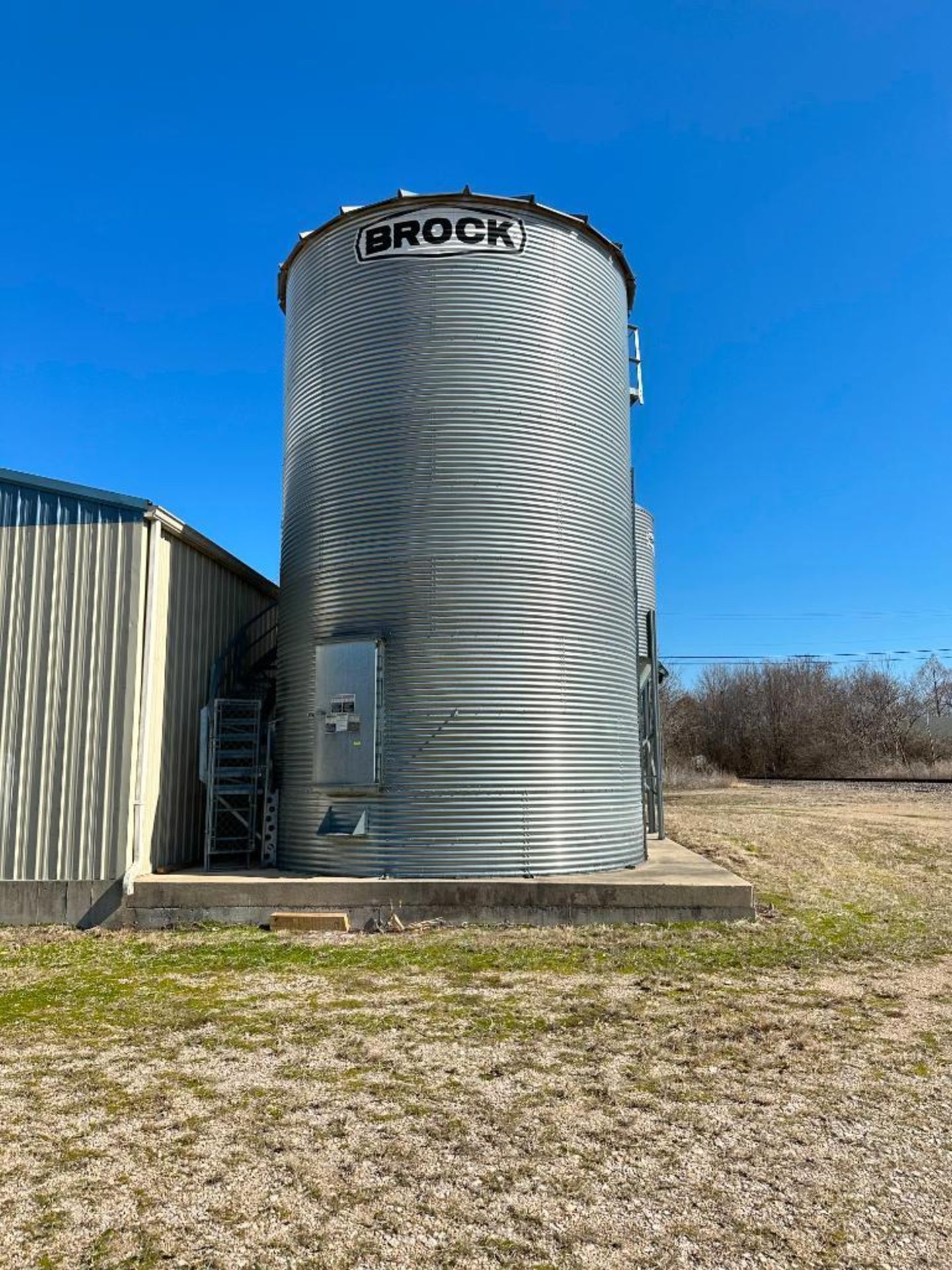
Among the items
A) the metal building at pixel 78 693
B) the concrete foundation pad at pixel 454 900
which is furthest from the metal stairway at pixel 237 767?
the concrete foundation pad at pixel 454 900

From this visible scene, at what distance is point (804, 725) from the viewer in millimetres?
57625

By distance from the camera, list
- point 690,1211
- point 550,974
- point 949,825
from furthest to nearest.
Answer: point 949,825 < point 550,974 < point 690,1211

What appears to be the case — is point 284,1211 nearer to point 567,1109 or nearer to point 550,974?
point 567,1109

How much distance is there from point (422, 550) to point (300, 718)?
306 centimetres

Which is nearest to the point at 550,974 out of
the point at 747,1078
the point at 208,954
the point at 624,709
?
the point at 747,1078

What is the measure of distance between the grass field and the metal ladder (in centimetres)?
251

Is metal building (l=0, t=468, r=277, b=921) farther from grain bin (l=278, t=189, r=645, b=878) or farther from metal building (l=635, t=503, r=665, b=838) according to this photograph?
metal building (l=635, t=503, r=665, b=838)

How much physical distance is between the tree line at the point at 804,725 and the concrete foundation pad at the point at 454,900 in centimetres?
4270

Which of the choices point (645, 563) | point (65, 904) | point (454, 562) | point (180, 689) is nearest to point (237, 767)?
point (180, 689)

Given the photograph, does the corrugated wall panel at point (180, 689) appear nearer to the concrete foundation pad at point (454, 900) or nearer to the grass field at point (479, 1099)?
the concrete foundation pad at point (454, 900)

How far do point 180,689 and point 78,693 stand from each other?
5.47 ft

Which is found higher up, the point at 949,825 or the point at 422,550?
the point at 422,550

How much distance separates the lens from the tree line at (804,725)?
181 ft

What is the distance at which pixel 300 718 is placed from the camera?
12.6 m
